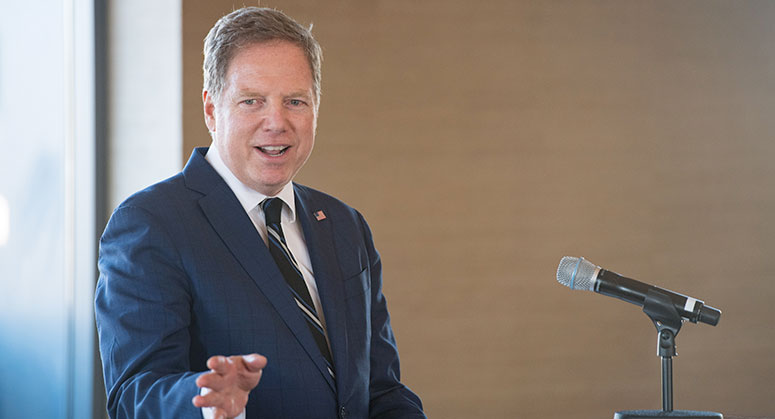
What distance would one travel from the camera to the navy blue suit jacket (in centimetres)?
142

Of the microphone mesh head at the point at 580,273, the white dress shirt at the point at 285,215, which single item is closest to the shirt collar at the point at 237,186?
the white dress shirt at the point at 285,215

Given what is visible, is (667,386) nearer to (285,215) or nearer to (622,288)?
(622,288)

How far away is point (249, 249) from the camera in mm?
1604

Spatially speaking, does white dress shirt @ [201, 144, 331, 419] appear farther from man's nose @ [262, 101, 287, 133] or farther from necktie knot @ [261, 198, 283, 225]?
man's nose @ [262, 101, 287, 133]

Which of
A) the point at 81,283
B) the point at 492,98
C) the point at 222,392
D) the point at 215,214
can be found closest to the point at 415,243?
the point at 492,98

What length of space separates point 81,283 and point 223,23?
6.37 ft

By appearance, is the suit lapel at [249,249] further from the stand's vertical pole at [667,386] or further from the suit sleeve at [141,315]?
the stand's vertical pole at [667,386]

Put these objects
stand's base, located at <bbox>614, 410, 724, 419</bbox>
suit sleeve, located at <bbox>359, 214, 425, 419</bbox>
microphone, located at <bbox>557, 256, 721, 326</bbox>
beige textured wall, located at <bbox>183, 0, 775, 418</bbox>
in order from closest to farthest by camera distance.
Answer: stand's base, located at <bbox>614, 410, 724, 419</bbox>
microphone, located at <bbox>557, 256, 721, 326</bbox>
suit sleeve, located at <bbox>359, 214, 425, 419</bbox>
beige textured wall, located at <bbox>183, 0, 775, 418</bbox>

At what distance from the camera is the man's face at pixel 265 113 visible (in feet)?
5.35

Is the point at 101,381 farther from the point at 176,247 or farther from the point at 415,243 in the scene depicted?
the point at 176,247

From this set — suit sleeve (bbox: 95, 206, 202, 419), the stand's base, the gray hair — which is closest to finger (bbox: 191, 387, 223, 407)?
suit sleeve (bbox: 95, 206, 202, 419)

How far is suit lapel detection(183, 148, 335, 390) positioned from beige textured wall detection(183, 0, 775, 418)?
5.93 ft

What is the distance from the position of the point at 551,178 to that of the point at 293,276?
250cm

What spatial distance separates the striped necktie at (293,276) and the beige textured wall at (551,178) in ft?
5.86
